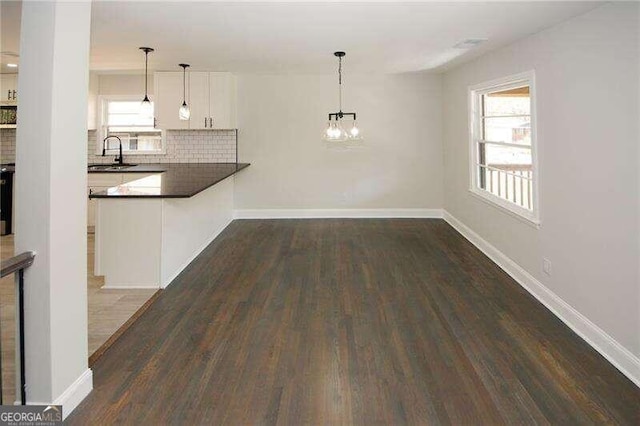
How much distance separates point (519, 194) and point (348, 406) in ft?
10.8

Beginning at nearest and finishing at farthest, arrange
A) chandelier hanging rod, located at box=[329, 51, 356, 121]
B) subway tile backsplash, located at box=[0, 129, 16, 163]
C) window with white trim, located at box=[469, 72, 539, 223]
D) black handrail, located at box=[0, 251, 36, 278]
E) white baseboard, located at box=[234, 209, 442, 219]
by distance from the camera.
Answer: black handrail, located at box=[0, 251, 36, 278] → window with white trim, located at box=[469, 72, 539, 223] → chandelier hanging rod, located at box=[329, 51, 356, 121] → subway tile backsplash, located at box=[0, 129, 16, 163] → white baseboard, located at box=[234, 209, 442, 219]

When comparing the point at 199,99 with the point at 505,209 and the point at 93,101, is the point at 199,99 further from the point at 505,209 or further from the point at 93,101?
the point at 505,209

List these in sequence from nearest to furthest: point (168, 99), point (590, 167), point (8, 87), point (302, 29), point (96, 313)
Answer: point (590, 167) → point (96, 313) → point (302, 29) → point (8, 87) → point (168, 99)

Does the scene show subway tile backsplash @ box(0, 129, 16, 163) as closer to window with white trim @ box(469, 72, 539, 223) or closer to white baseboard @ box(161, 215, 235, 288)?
white baseboard @ box(161, 215, 235, 288)

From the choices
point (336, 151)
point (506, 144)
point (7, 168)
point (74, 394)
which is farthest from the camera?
point (336, 151)

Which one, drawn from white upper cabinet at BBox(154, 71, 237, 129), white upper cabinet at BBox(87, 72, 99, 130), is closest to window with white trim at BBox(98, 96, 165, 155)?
white upper cabinet at BBox(87, 72, 99, 130)

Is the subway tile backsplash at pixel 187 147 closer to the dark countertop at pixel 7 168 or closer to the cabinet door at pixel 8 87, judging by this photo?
the dark countertop at pixel 7 168

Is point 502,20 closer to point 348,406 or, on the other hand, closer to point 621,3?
point 621,3

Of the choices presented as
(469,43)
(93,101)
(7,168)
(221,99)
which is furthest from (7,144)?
(469,43)

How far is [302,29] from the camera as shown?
13.9ft

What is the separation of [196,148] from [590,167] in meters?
5.96

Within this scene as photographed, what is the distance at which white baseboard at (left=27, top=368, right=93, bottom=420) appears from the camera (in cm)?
227

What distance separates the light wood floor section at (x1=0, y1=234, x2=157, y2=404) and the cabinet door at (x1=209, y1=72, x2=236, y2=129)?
3272 mm

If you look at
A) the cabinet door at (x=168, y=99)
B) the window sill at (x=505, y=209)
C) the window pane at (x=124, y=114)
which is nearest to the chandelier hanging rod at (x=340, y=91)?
the window sill at (x=505, y=209)
